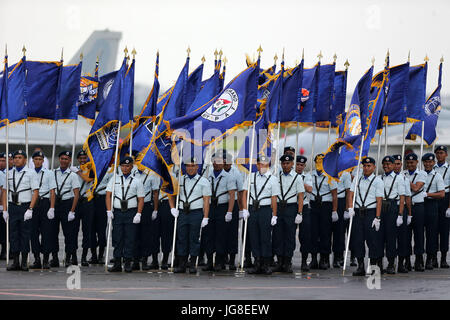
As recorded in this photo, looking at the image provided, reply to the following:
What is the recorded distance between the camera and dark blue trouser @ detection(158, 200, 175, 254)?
512 inches

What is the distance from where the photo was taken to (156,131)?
1293cm

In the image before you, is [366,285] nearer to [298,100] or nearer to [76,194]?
[298,100]

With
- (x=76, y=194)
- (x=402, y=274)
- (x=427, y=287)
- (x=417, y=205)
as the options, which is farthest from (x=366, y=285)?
(x=76, y=194)

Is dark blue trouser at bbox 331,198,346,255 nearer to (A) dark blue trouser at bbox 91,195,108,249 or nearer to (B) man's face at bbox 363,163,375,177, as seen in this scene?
(B) man's face at bbox 363,163,375,177

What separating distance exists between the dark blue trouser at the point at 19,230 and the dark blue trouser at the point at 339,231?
521 centimetres

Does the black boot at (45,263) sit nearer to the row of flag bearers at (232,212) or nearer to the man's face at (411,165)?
the row of flag bearers at (232,212)

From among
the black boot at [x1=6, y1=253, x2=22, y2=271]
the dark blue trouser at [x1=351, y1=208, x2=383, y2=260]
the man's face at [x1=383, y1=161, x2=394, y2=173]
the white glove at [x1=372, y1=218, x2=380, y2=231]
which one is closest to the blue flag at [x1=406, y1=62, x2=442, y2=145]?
the man's face at [x1=383, y1=161, x2=394, y2=173]

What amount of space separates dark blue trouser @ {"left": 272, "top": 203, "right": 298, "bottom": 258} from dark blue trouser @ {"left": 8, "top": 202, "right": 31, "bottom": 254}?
152 inches

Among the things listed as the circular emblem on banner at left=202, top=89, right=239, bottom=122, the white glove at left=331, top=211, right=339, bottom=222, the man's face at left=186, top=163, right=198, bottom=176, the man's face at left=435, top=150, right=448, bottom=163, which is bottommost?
the white glove at left=331, top=211, right=339, bottom=222

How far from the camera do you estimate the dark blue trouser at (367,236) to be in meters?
12.0

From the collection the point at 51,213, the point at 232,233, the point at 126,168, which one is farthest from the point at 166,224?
the point at 51,213
